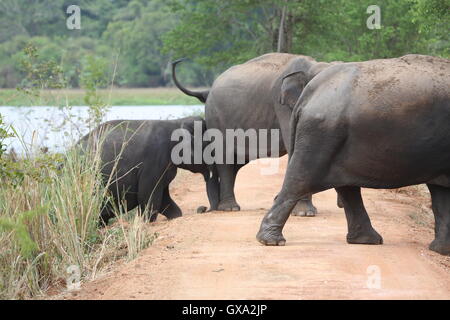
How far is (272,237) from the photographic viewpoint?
8305 millimetres

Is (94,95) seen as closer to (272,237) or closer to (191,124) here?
(191,124)

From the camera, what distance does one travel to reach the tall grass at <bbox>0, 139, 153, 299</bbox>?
762 centimetres

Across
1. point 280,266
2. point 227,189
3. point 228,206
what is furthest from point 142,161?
point 280,266

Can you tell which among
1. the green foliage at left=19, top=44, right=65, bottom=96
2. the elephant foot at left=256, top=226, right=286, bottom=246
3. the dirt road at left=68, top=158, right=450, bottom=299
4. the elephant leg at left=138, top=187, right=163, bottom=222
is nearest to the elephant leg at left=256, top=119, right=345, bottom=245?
the elephant foot at left=256, top=226, right=286, bottom=246

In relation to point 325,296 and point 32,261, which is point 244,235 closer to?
point 32,261

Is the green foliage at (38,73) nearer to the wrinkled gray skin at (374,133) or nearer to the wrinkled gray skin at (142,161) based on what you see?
the wrinkled gray skin at (142,161)

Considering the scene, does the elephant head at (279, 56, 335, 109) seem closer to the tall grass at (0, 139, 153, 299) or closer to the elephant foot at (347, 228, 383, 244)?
the elephant foot at (347, 228, 383, 244)

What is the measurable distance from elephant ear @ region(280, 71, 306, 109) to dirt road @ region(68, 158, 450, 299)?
1.37 metres

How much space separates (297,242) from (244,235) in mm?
757

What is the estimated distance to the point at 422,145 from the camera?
7.81 metres

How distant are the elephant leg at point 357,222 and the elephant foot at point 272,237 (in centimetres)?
71

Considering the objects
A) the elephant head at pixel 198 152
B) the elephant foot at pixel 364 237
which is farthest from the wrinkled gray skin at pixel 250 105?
the elephant foot at pixel 364 237
